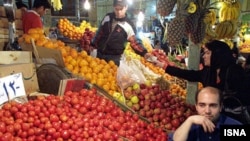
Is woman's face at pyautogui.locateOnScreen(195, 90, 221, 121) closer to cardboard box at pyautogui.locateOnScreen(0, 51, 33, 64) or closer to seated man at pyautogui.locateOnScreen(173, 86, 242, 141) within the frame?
seated man at pyautogui.locateOnScreen(173, 86, 242, 141)

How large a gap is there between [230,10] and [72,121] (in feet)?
12.1

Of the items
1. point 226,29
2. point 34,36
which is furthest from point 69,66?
point 226,29

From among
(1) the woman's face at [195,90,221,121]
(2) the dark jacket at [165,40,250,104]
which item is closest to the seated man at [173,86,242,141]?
(1) the woman's face at [195,90,221,121]

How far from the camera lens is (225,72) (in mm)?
3912

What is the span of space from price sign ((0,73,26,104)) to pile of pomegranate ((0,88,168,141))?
0.51 ft

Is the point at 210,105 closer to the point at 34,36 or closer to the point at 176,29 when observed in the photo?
the point at 176,29

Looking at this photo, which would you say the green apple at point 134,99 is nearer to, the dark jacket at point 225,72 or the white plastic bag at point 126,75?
the white plastic bag at point 126,75

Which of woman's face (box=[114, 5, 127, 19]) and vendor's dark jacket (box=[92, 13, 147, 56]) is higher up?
woman's face (box=[114, 5, 127, 19])

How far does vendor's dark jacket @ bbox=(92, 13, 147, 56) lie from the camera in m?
5.32

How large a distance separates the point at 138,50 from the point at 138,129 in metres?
2.66

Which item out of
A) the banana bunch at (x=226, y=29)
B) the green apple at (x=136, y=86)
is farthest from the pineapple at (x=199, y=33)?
the green apple at (x=136, y=86)

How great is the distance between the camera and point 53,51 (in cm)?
371

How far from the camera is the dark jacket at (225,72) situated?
12.3ft

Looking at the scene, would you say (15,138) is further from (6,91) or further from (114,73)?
(114,73)
